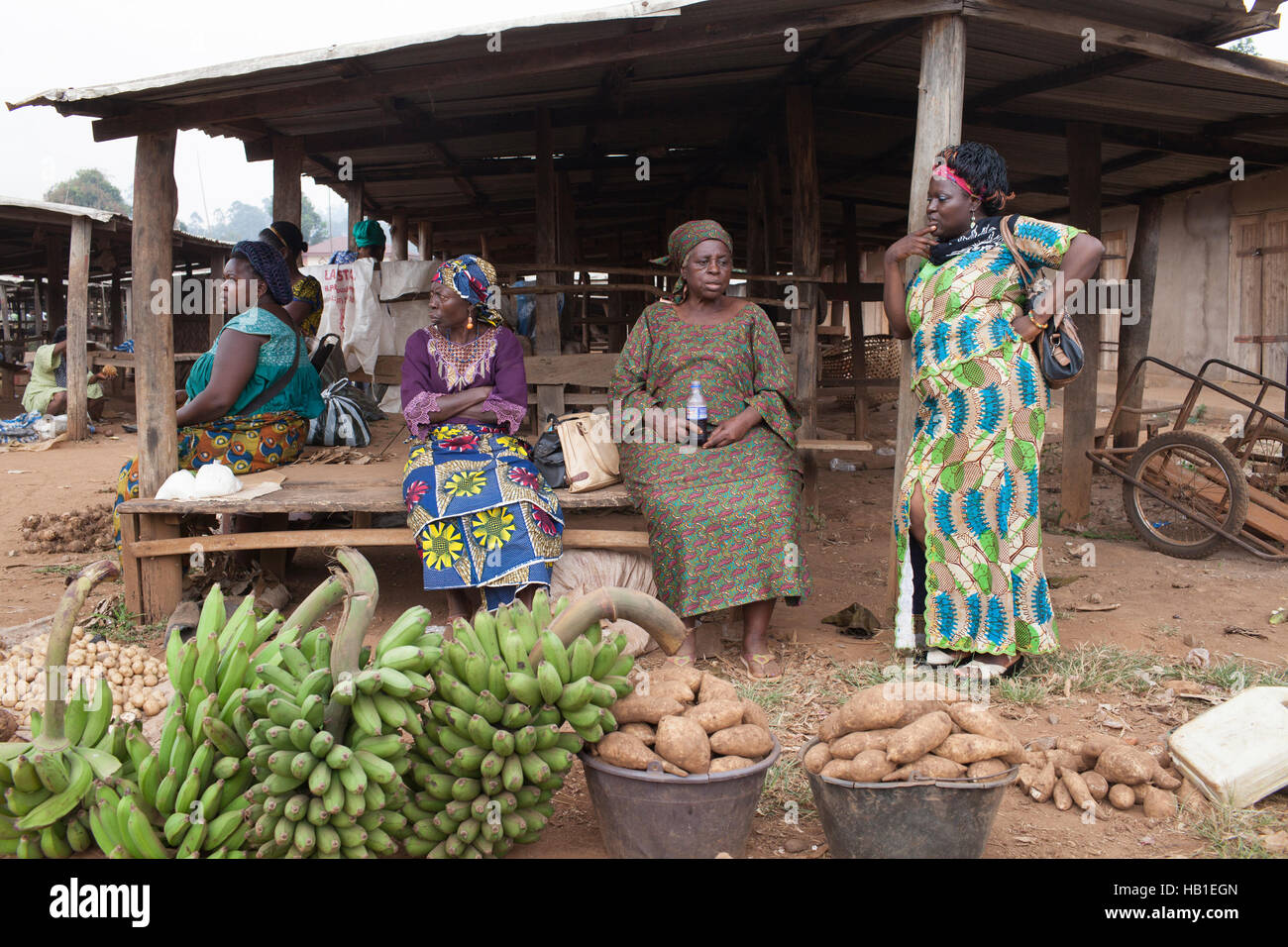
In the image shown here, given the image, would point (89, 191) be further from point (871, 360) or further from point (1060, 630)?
point (1060, 630)

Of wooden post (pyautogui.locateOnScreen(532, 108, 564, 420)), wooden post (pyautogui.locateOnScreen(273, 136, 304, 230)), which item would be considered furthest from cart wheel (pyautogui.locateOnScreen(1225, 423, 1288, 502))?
wooden post (pyautogui.locateOnScreen(273, 136, 304, 230))

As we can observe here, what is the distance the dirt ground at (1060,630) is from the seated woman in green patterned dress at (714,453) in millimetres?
404

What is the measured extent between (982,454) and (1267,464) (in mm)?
4047

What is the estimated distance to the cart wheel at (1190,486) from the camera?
5.93m

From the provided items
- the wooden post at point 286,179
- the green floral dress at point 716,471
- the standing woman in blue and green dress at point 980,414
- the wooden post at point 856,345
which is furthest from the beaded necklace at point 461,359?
the wooden post at point 856,345

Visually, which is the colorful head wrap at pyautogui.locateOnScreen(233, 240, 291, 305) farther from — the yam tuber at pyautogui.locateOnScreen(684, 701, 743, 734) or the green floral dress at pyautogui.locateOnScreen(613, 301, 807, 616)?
the yam tuber at pyautogui.locateOnScreen(684, 701, 743, 734)

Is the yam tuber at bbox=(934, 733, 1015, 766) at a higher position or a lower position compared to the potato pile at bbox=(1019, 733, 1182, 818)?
higher

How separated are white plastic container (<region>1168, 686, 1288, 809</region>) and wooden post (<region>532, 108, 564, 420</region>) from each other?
188 inches

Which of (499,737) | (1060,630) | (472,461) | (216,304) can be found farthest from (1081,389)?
(499,737)

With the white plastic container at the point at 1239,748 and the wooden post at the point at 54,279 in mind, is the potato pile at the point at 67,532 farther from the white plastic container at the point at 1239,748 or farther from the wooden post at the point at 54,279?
the wooden post at the point at 54,279

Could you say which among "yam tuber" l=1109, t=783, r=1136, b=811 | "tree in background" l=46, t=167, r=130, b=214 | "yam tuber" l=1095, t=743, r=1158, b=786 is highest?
"tree in background" l=46, t=167, r=130, b=214

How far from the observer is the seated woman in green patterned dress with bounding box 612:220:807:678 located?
13.8ft

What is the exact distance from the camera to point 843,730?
252 centimetres
